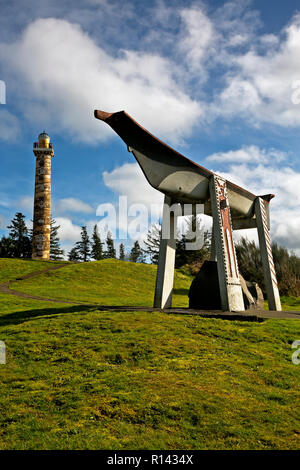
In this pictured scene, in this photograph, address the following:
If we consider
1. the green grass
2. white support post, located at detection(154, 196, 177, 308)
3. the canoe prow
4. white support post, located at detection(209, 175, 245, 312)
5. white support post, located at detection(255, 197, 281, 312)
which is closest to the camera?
the canoe prow

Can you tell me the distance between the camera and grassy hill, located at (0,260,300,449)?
3.95 m

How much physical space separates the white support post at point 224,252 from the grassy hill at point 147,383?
5.70 ft

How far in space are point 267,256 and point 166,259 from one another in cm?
431

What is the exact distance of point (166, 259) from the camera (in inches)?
464

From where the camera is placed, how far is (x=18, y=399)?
196 inches

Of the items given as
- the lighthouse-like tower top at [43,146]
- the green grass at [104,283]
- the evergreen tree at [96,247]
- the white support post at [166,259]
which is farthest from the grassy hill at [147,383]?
the evergreen tree at [96,247]

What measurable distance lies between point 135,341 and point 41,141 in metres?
38.0

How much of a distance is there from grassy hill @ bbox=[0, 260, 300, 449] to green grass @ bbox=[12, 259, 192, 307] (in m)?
11.0

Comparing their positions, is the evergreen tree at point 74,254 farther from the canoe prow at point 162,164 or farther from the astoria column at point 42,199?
the canoe prow at point 162,164

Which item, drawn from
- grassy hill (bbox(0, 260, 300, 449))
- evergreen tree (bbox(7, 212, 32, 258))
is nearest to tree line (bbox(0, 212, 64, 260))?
evergreen tree (bbox(7, 212, 32, 258))

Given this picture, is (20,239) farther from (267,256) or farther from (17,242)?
(267,256)

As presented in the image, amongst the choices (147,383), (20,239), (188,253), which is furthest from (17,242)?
(147,383)

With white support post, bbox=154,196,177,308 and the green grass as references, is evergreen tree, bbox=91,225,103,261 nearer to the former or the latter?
the green grass

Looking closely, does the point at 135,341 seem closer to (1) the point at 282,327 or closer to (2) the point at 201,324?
(2) the point at 201,324
